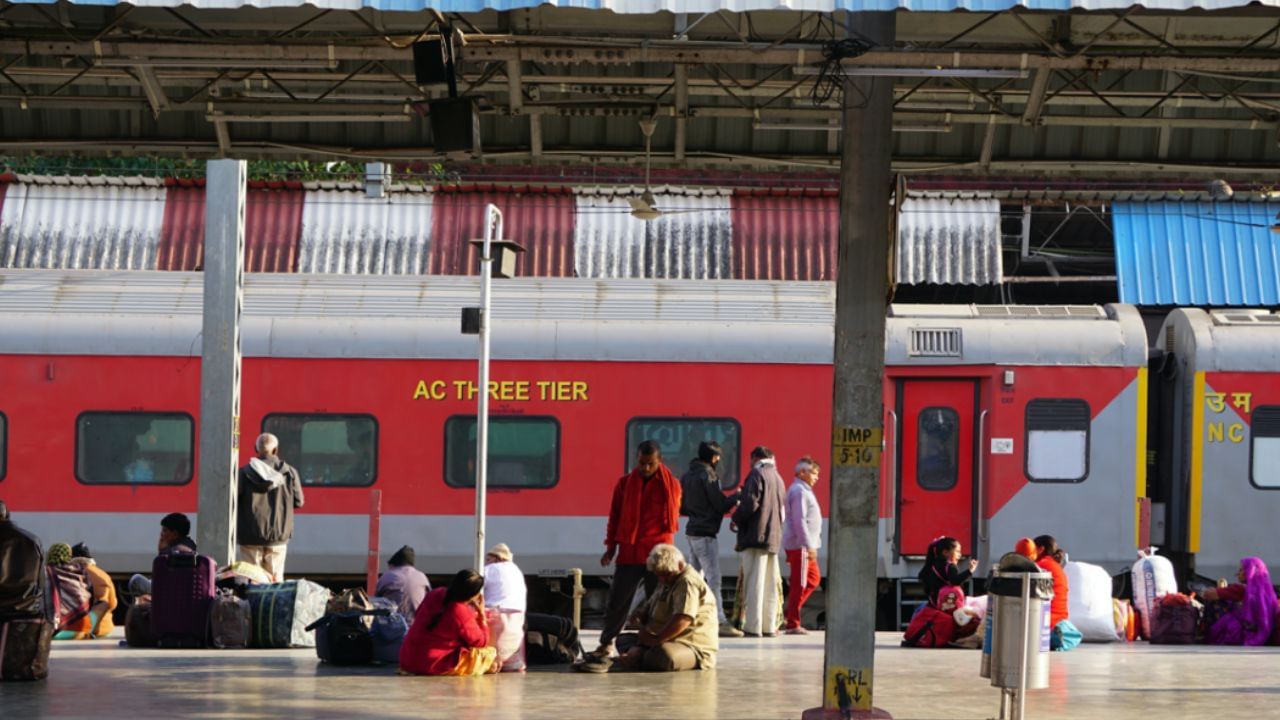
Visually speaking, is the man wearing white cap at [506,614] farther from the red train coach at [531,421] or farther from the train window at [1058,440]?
the train window at [1058,440]

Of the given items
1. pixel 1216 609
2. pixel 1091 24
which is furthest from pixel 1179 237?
pixel 1091 24

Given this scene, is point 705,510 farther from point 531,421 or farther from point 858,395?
point 858,395

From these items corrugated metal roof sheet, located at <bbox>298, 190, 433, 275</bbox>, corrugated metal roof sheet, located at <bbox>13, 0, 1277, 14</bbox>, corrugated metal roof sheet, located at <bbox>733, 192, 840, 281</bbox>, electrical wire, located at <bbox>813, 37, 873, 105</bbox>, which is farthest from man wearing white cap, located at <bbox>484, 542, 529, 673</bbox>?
corrugated metal roof sheet, located at <bbox>733, 192, 840, 281</bbox>

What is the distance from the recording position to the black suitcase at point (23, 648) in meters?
11.6

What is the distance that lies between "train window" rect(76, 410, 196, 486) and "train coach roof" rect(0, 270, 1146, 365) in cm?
69

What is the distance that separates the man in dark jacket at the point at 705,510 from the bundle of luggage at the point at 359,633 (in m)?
3.21

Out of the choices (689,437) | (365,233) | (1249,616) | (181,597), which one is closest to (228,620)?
(181,597)

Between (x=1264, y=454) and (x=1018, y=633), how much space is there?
886 centimetres

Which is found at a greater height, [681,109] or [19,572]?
[681,109]

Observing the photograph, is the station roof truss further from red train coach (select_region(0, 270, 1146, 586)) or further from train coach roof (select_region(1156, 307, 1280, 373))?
train coach roof (select_region(1156, 307, 1280, 373))

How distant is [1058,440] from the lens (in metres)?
17.8

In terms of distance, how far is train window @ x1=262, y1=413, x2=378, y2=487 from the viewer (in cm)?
1766

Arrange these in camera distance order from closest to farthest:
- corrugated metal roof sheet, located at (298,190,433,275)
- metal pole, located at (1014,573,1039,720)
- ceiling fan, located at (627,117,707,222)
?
1. metal pole, located at (1014,573,1039,720)
2. ceiling fan, located at (627,117,707,222)
3. corrugated metal roof sheet, located at (298,190,433,275)

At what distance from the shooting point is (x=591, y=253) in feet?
77.0
